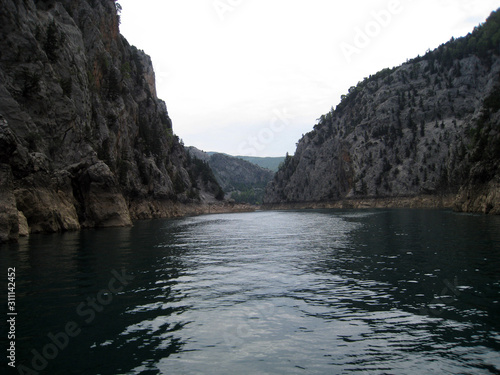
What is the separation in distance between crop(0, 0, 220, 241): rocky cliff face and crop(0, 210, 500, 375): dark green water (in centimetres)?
1651

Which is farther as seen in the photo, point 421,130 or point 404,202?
point 421,130

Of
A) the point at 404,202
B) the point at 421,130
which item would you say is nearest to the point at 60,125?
the point at 404,202

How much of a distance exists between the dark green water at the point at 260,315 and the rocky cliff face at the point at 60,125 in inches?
650

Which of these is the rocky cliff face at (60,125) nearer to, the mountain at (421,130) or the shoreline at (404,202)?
the shoreline at (404,202)

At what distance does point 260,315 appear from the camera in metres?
12.2

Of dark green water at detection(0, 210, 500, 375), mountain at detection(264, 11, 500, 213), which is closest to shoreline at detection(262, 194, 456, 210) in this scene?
mountain at detection(264, 11, 500, 213)

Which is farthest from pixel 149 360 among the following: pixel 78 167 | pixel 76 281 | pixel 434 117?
pixel 434 117

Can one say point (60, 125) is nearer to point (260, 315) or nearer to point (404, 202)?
point (260, 315)

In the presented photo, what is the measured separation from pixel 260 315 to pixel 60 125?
47617 millimetres

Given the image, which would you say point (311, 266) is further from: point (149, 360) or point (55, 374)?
point (55, 374)

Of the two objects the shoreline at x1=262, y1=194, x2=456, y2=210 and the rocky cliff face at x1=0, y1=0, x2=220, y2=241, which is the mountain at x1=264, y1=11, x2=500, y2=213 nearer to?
the shoreline at x1=262, y1=194, x2=456, y2=210

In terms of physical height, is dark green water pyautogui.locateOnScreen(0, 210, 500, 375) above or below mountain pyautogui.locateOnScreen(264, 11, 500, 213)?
below

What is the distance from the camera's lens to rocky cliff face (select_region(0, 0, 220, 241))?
36.8 meters

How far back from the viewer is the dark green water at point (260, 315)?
8680 millimetres
